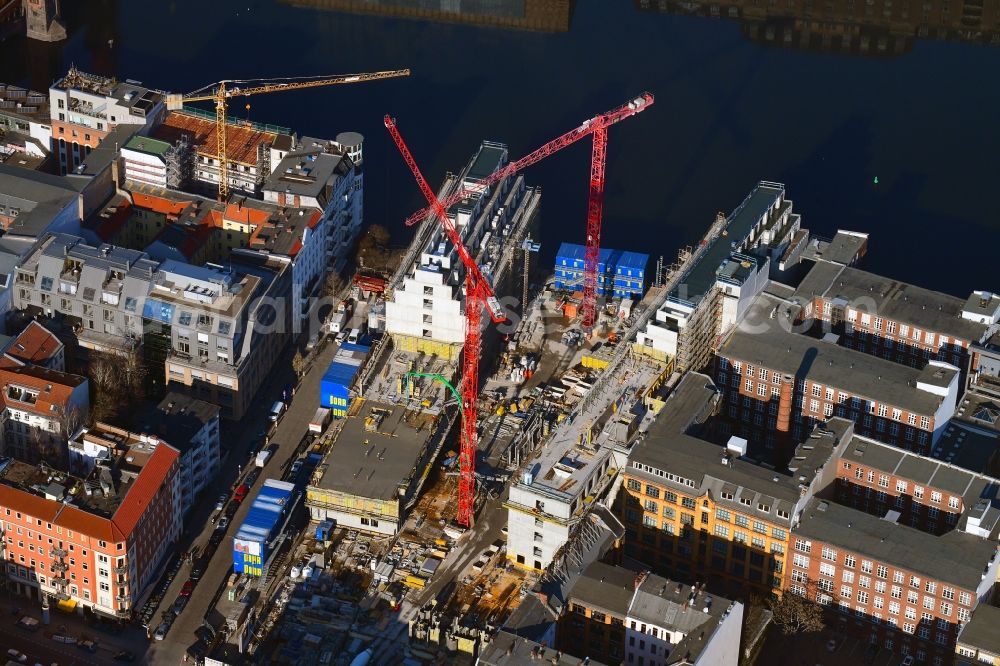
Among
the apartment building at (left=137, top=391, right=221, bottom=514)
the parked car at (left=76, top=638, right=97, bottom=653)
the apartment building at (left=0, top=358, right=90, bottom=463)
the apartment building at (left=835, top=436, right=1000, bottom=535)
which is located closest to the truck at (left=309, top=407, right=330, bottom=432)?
the apartment building at (left=137, top=391, right=221, bottom=514)

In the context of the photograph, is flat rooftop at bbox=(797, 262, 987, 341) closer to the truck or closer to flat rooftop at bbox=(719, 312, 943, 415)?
flat rooftop at bbox=(719, 312, 943, 415)

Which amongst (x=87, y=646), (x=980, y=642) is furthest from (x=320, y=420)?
(x=980, y=642)

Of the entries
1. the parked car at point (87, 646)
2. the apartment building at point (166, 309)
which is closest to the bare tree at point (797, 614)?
the apartment building at point (166, 309)

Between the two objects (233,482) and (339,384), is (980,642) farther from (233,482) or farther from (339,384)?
(233,482)

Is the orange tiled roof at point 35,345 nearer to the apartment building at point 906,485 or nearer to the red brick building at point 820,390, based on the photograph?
the red brick building at point 820,390

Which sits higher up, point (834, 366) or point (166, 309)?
point (834, 366)

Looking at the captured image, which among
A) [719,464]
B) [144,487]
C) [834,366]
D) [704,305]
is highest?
[704,305]

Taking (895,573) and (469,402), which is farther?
(469,402)
